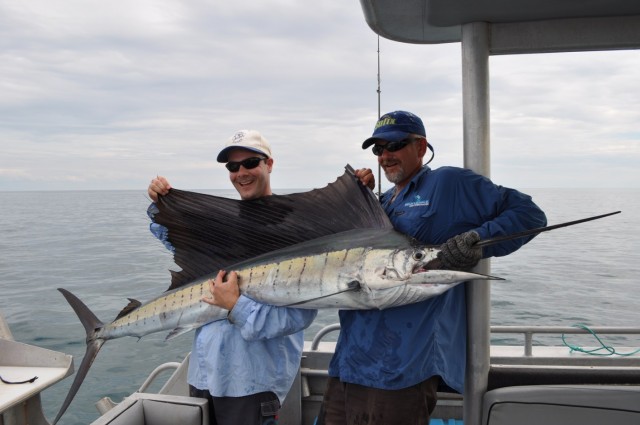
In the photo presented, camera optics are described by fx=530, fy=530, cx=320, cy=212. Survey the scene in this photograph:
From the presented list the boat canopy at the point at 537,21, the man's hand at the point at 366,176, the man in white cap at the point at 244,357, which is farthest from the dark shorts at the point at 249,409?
the boat canopy at the point at 537,21

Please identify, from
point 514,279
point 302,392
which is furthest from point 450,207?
point 514,279

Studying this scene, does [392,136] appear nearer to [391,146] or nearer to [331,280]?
[391,146]

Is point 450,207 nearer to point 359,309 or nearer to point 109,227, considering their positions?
point 359,309

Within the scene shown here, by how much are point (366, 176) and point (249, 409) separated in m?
0.98

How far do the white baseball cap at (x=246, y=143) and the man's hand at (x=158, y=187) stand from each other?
0.24 metres

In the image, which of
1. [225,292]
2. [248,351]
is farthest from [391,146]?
[248,351]

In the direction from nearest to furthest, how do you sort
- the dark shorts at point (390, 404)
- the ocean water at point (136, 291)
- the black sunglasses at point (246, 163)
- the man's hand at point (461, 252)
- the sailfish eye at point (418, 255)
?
the man's hand at point (461, 252), the sailfish eye at point (418, 255), the dark shorts at point (390, 404), the black sunglasses at point (246, 163), the ocean water at point (136, 291)

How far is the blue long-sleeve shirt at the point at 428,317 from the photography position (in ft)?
5.65

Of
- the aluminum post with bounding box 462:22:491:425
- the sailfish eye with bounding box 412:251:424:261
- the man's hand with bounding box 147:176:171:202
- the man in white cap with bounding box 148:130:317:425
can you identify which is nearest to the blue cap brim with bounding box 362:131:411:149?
the aluminum post with bounding box 462:22:491:425

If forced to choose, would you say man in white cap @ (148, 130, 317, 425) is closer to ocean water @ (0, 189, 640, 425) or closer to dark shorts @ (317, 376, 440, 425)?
dark shorts @ (317, 376, 440, 425)

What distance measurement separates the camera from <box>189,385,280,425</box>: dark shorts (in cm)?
197

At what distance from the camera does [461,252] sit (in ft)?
5.04

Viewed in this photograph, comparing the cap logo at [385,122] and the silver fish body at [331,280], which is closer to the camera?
the silver fish body at [331,280]

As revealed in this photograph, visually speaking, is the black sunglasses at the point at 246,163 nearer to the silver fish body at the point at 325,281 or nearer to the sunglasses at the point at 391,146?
the silver fish body at the point at 325,281
